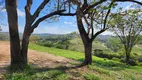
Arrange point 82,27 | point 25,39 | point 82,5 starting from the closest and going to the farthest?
1. point 25,39
2. point 82,5
3. point 82,27

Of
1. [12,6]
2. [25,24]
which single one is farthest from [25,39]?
[12,6]

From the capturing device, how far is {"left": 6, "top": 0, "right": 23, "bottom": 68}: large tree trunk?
8219 millimetres

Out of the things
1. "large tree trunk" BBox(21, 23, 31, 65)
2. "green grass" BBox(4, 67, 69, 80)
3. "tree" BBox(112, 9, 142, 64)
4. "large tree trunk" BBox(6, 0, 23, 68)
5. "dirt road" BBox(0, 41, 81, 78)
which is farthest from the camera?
"tree" BBox(112, 9, 142, 64)

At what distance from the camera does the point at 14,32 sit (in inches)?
328

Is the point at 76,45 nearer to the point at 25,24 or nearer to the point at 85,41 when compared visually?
the point at 85,41

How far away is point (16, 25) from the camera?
8.38 meters

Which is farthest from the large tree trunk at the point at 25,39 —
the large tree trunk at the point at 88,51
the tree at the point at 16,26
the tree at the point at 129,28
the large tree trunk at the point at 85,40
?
the tree at the point at 129,28

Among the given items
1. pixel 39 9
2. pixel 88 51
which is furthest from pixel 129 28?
pixel 39 9

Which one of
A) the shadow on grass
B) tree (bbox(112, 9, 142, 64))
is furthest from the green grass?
tree (bbox(112, 9, 142, 64))

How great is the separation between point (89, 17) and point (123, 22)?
44.0 feet

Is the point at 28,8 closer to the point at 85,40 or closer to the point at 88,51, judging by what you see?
the point at 85,40

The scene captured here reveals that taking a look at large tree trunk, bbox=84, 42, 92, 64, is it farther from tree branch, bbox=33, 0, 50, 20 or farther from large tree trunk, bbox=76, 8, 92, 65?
tree branch, bbox=33, 0, 50, 20

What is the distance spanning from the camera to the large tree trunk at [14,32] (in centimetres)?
822

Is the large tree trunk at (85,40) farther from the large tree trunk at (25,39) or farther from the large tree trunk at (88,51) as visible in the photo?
the large tree trunk at (25,39)
